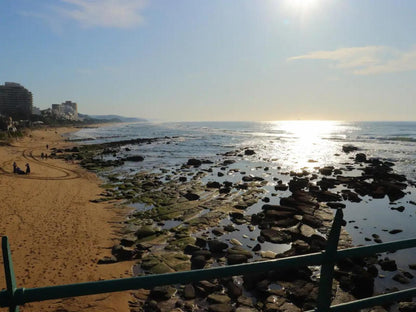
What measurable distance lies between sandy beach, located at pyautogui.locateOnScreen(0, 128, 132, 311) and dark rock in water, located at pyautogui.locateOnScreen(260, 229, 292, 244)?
6.82m

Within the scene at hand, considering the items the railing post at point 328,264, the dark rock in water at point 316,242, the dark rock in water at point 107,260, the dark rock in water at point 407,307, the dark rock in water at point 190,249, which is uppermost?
the railing post at point 328,264

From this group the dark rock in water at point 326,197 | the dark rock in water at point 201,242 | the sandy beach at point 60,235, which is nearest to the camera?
the sandy beach at point 60,235

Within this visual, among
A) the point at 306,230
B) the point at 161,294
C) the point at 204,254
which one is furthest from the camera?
the point at 306,230

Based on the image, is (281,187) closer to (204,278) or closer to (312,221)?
(312,221)

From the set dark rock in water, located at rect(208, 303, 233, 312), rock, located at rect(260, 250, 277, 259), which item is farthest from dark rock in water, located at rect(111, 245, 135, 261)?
rock, located at rect(260, 250, 277, 259)

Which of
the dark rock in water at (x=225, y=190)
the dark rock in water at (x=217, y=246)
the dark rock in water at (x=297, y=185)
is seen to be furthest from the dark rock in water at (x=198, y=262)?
the dark rock in water at (x=297, y=185)

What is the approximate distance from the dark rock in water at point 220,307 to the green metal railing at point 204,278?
720 cm

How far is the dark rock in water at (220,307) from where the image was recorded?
8461mm

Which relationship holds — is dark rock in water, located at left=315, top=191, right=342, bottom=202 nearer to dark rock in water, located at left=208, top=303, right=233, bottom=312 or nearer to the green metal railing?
dark rock in water, located at left=208, top=303, right=233, bottom=312

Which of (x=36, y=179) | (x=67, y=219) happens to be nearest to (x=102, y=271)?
(x=67, y=219)

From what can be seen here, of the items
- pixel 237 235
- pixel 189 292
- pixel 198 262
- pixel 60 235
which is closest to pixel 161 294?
pixel 189 292

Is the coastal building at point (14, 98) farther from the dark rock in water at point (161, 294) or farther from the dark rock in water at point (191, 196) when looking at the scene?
the dark rock in water at point (161, 294)

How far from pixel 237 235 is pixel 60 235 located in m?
8.96

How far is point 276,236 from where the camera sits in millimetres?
14016
